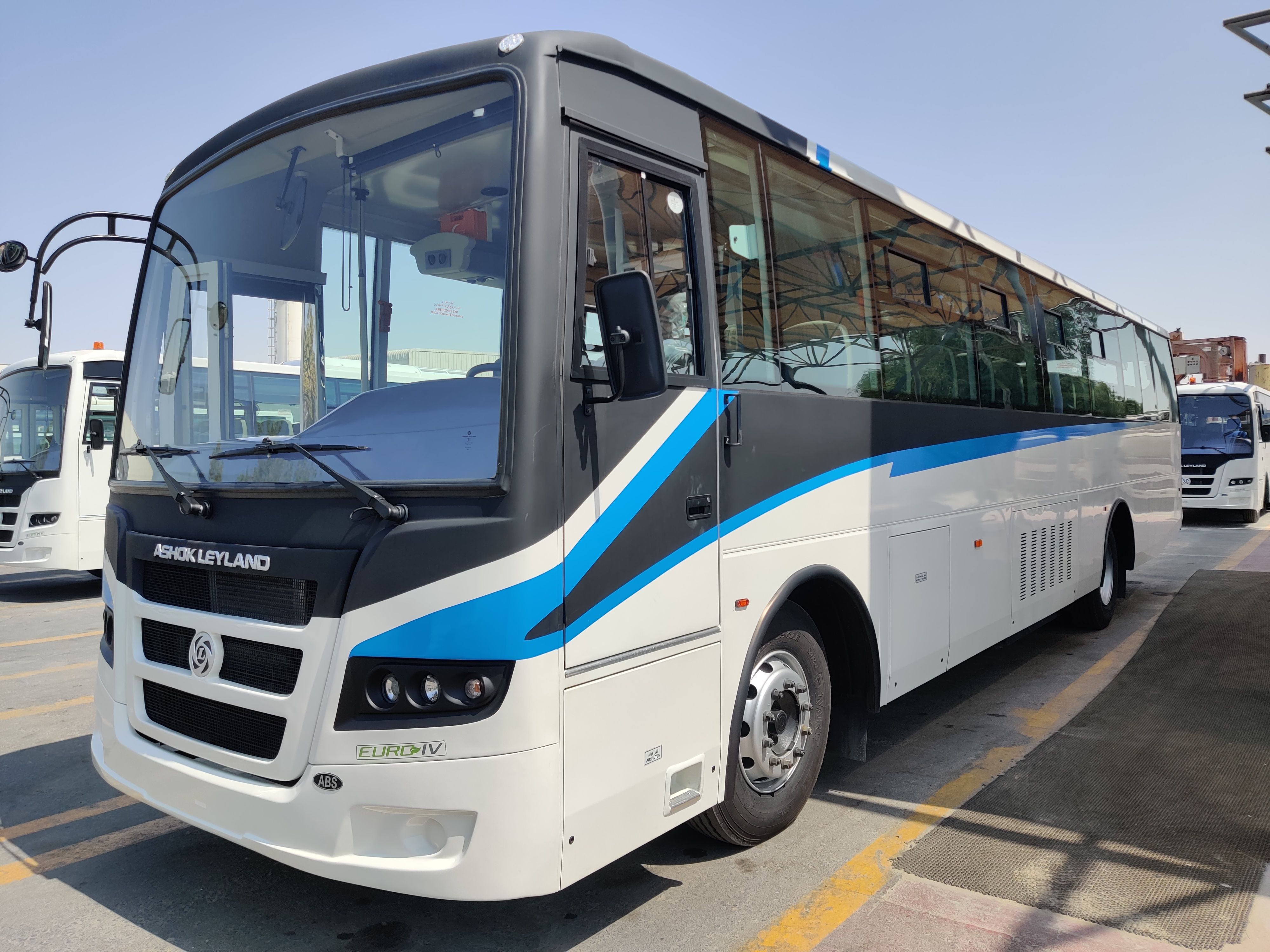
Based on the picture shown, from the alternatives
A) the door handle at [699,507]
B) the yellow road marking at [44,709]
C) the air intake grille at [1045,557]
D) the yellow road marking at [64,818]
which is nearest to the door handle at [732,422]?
the door handle at [699,507]

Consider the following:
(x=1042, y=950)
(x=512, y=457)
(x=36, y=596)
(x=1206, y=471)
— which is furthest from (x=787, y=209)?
(x=1206, y=471)

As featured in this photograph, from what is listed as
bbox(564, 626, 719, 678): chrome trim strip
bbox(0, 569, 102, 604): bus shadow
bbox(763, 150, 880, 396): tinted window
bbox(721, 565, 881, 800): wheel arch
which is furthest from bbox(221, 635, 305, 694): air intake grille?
bbox(0, 569, 102, 604): bus shadow

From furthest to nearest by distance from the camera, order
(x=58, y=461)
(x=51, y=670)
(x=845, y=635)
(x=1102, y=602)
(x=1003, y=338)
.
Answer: (x=58, y=461) < (x=1102, y=602) < (x=51, y=670) < (x=1003, y=338) < (x=845, y=635)

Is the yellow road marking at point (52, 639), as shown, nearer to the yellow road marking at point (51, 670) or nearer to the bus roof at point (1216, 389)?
the yellow road marking at point (51, 670)

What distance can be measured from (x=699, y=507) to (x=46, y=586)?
1247 cm

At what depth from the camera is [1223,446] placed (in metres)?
18.9

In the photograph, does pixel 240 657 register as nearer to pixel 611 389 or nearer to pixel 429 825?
pixel 429 825

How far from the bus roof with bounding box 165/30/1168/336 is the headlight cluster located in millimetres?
1826

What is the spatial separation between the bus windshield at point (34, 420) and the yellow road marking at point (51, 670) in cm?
442

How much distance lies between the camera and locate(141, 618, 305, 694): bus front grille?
9.62 ft

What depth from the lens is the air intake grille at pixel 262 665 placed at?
9.59ft

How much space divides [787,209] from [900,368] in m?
1.26

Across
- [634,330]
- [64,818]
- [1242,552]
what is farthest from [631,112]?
[1242,552]

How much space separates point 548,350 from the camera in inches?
113
